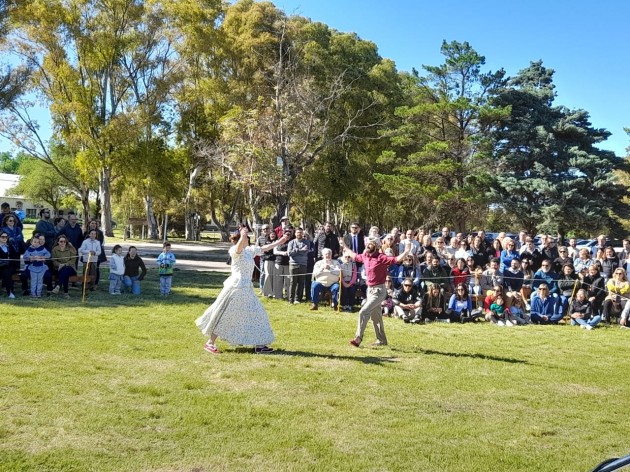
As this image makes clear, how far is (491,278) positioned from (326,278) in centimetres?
393

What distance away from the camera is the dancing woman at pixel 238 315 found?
8.43m

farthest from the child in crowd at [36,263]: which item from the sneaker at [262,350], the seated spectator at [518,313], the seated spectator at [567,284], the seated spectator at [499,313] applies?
the seated spectator at [567,284]

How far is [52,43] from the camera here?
33.7 metres

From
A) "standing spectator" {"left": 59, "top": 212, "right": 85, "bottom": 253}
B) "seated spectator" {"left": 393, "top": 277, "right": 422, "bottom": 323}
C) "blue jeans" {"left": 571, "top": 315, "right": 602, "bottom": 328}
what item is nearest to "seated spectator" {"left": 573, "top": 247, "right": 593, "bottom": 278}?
"blue jeans" {"left": 571, "top": 315, "right": 602, "bottom": 328}

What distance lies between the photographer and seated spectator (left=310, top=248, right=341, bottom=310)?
45.5 feet

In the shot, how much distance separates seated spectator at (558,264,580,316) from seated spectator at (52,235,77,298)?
37.2 feet

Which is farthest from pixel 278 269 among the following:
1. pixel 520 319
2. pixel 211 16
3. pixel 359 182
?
pixel 211 16

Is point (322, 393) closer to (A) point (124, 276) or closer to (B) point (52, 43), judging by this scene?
(A) point (124, 276)

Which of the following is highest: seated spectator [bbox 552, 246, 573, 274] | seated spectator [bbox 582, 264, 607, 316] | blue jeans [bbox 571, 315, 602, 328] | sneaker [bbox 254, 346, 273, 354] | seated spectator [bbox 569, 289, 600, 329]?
seated spectator [bbox 552, 246, 573, 274]

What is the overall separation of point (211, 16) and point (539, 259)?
92.5 ft

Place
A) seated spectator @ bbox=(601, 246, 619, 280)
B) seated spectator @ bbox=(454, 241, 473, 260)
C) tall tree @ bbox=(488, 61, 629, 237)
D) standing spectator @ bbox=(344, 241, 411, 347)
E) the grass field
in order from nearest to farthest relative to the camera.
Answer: the grass field < standing spectator @ bbox=(344, 241, 411, 347) < seated spectator @ bbox=(601, 246, 619, 280) < seated spectator @ bbox=(454, 241, 473, 260) < tall tree @ bbox=(488, 61, 629, 237)

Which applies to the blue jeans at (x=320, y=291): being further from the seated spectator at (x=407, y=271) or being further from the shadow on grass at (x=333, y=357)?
the shadow on grass at (x=333, y=357)

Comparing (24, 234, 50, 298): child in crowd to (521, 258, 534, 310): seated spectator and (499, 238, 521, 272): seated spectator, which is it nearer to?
(499, 238, 521, 272): seated spectator

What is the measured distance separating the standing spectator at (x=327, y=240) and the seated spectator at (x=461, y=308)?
3.53m
